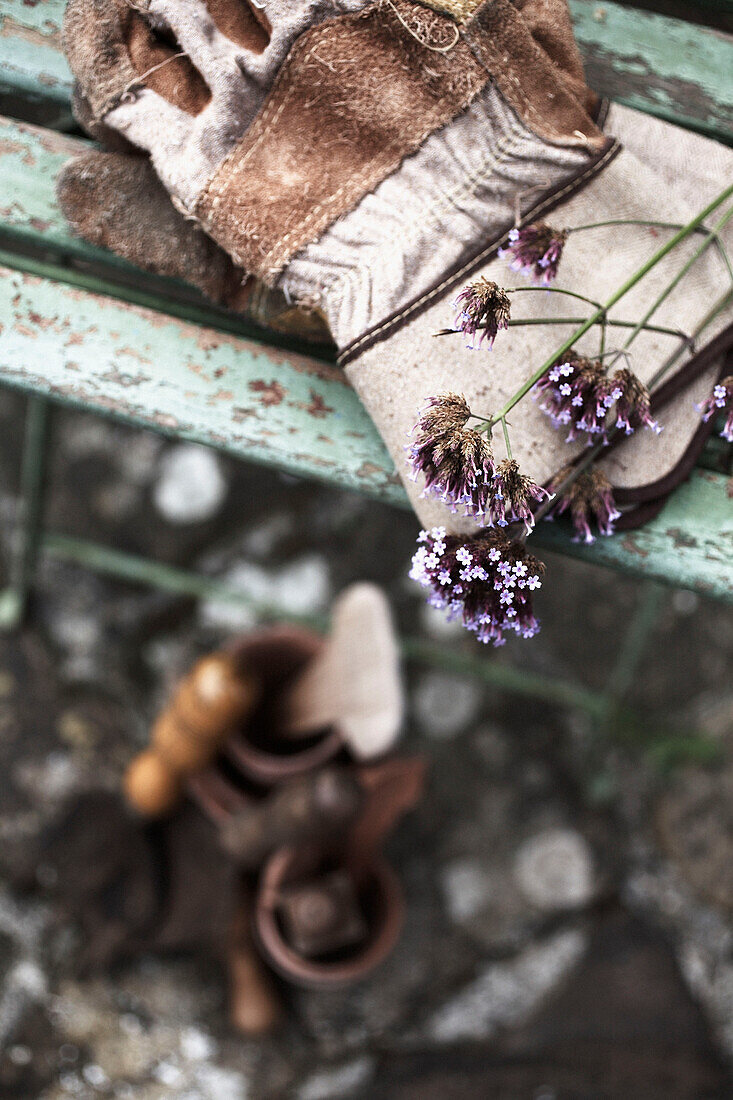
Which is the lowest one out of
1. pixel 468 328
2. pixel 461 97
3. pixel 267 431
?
pixel 267 431

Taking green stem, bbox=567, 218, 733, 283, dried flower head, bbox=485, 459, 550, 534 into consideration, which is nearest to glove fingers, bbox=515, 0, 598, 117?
green stem, bbox=567, 218, 733, 283

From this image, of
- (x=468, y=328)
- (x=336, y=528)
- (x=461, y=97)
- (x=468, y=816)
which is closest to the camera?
(x=468, y=328)

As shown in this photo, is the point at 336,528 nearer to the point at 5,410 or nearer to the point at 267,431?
the point at 5,410

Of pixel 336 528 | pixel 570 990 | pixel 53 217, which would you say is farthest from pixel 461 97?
pixel 570 990

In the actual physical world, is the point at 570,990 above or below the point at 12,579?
below

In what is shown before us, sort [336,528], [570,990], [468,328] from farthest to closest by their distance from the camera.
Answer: [336,528]
[570,990]
[468,328]

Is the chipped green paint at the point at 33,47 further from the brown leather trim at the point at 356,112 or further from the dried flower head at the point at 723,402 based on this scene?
the dried flower head at the point at 723,402
